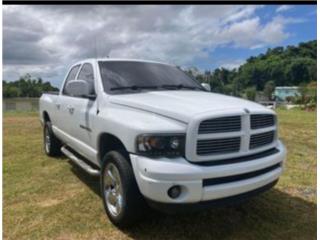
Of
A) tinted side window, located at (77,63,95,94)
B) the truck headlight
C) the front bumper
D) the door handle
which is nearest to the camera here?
the front bumper

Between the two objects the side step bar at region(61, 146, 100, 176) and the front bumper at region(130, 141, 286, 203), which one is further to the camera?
the side step bar at region(61, 146, 100, 176)

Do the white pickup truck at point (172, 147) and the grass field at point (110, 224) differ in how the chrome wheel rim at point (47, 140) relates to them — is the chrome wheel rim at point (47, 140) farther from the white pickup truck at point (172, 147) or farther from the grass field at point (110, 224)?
the white pickup truck at point (172, 147)

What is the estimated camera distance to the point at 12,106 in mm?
33375

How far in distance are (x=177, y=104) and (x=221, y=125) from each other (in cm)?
53

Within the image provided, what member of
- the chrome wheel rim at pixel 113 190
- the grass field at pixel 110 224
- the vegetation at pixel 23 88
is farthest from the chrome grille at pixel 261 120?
the vegetation at pixel 23 88

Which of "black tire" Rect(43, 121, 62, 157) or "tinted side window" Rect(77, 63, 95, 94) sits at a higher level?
"tinted side window" Rect(77, 63, 95, 94)

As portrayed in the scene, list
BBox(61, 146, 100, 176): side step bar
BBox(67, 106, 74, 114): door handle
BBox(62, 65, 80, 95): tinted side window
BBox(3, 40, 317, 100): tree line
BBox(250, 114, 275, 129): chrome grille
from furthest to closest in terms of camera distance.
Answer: BBox(3, 40, 317, 100): tree line < BBox(62, 65, 80, 95): tinted side window < BBox(67, 106, 74, 114): door handle < BBox(61, 146, 100, 176): side step bar < BBox(250, 114, 275, 129): chrome grille

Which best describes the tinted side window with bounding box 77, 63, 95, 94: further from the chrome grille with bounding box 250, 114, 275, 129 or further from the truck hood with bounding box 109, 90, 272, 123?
the chrome grille with bounding box 250, 114, 275, 129

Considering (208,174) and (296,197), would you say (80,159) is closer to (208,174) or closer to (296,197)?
(208,174)

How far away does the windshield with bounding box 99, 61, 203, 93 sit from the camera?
4.38 metres

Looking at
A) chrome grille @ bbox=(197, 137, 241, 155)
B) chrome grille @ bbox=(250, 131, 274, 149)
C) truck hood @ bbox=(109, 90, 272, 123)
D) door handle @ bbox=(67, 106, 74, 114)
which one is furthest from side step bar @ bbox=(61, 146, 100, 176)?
chrome grille @ bbox=(250, 131, 274, 149)

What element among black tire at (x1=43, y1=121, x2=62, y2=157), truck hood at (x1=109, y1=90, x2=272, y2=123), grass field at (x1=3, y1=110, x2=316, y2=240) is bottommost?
grass field at (x1=3, y1=110, x2=316, y2=240)

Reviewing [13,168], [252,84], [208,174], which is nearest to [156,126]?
[208,174]

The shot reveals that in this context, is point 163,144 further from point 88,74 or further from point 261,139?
point 88,74
